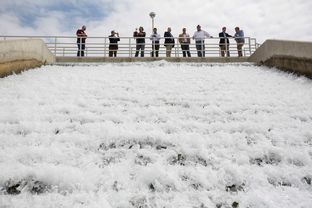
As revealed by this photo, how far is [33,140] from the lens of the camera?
3.91 m

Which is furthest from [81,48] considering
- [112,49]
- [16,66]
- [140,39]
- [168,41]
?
[16,66]

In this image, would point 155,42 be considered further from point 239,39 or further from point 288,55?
point 288,55

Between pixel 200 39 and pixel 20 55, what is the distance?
7.62 metres

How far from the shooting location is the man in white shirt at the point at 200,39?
13.8m

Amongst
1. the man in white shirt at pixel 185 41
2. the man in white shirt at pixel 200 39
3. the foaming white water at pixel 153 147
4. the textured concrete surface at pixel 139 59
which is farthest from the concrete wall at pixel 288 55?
the man in white shirt at pixel 185 41

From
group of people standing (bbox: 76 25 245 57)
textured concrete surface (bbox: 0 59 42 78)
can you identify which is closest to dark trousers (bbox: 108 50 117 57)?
group of people standing (bbox: 76 25 245 57)

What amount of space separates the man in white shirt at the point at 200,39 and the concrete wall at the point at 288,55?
107 inches

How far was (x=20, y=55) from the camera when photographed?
8.26 m

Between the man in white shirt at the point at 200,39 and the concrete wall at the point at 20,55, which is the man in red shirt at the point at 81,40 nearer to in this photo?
the concrete wall at the point at 20,55

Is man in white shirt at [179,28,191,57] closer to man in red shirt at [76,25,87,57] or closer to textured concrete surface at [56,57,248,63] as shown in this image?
textured concrete surface at [56,57,248,63]

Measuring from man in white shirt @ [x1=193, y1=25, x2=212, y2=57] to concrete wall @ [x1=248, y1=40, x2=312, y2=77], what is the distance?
2.71 meters

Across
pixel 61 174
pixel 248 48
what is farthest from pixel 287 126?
pixel 248 48

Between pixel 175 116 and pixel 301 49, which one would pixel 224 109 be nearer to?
pixel 175 116

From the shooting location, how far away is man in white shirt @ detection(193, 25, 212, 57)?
13.8m
